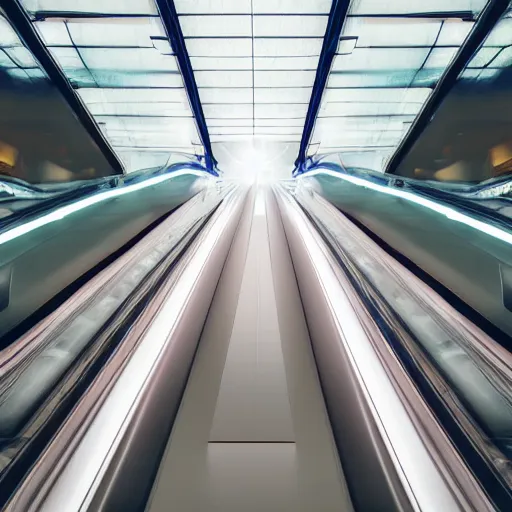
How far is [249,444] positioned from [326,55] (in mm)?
6178

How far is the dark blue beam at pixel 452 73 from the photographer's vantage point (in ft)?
11.0

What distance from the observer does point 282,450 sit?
840 mm

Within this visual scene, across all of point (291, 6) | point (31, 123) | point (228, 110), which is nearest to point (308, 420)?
point (31, 123)

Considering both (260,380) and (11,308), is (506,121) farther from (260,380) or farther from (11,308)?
(11,308)

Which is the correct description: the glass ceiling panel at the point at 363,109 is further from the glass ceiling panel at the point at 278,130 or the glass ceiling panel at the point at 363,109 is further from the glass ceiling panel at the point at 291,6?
the glass ceiling panel at the point at 291,6

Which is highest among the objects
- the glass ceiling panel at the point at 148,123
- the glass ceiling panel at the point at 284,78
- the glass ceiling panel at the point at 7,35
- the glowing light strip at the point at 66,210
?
the glass ceiling panel at the point at 284,78

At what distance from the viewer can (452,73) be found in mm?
3971

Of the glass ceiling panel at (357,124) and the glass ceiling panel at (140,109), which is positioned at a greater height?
the glass ceiling panel at (140,109)

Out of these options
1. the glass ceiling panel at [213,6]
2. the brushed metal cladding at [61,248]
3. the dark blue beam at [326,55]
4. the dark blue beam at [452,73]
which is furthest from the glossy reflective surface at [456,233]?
the glass ceiling panel at [213,6]

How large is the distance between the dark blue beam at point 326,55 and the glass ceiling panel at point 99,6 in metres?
2.68

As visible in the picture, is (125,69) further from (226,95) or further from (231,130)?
(231,130)

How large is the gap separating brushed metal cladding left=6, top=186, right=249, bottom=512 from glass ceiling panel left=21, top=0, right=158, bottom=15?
17.1 ft

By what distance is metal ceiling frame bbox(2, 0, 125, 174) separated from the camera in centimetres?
355

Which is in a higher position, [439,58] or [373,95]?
[439,58]
